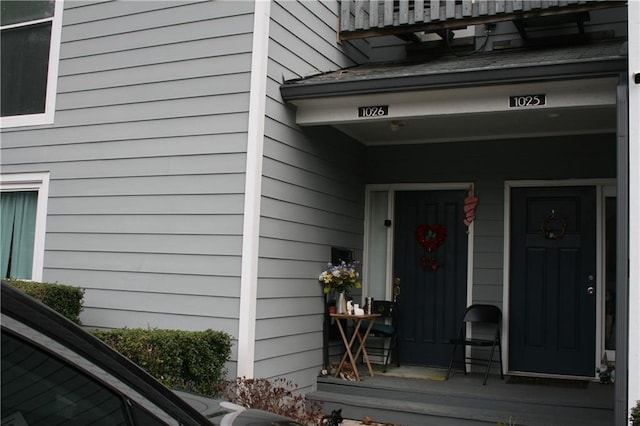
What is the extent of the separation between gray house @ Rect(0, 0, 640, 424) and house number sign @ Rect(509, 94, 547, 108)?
0.06 ft

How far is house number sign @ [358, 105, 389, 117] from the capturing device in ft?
20.8

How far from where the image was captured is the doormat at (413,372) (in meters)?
7.13

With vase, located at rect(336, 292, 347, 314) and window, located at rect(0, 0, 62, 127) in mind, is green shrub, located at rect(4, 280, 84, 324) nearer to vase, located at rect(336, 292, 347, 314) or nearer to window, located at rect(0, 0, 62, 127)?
window, located at rect(0, 0, 62, 127)

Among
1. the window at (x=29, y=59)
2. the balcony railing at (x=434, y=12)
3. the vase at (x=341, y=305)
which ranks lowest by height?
the vase at (x=341, y=305)

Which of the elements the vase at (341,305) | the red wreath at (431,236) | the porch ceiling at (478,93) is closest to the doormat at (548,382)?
the red wreath at (431,236)

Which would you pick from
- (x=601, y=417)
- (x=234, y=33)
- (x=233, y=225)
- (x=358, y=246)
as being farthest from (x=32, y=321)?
(x=358, y=246)

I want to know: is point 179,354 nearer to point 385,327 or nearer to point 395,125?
point 385,327

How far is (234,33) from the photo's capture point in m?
6.14

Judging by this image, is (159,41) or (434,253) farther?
(434,253)

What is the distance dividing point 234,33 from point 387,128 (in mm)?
2152

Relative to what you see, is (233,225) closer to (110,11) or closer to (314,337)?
(314,337)

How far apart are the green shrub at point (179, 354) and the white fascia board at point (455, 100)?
7.89ft

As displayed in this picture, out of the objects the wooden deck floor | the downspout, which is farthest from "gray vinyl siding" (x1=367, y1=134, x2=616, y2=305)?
the downspout

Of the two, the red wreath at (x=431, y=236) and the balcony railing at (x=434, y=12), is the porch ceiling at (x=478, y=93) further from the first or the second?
the red wreath at (x=431, y=236)
